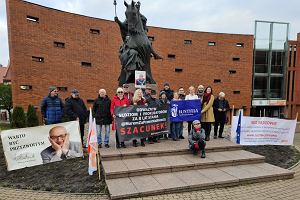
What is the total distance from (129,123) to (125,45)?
11.6ft

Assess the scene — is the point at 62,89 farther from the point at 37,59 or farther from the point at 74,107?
the point at 74,107

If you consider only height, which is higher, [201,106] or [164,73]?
[164,73]

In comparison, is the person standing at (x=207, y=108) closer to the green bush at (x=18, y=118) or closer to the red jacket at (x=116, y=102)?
the red jacket at (x=116, y=102)

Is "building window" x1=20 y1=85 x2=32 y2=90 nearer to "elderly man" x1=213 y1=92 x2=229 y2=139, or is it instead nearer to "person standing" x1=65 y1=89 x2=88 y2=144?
"person standing" x1=65 y1=89 x2=88 y2=144

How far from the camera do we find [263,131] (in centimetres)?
761

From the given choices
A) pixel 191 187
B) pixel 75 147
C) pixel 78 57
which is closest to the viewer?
pixel 191 187

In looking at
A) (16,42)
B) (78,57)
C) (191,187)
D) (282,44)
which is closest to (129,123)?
(191,187)

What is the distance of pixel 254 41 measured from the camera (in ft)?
103

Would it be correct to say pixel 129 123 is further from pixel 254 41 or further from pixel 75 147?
pixel 254 41

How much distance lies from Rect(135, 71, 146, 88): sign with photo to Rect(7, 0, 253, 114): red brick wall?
12938 millimetres

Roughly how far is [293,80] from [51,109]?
119ft

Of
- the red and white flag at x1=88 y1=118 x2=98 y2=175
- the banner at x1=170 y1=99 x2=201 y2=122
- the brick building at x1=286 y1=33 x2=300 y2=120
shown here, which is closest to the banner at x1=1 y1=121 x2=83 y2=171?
the red and white flag at x1=88 y1=118 x2=98 y2=175

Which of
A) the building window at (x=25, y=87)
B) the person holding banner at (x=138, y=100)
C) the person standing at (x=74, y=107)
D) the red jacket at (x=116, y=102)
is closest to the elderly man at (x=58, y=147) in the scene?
the person standing at (x=74, y=107)

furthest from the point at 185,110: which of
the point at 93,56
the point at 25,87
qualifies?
the point at 93,56
